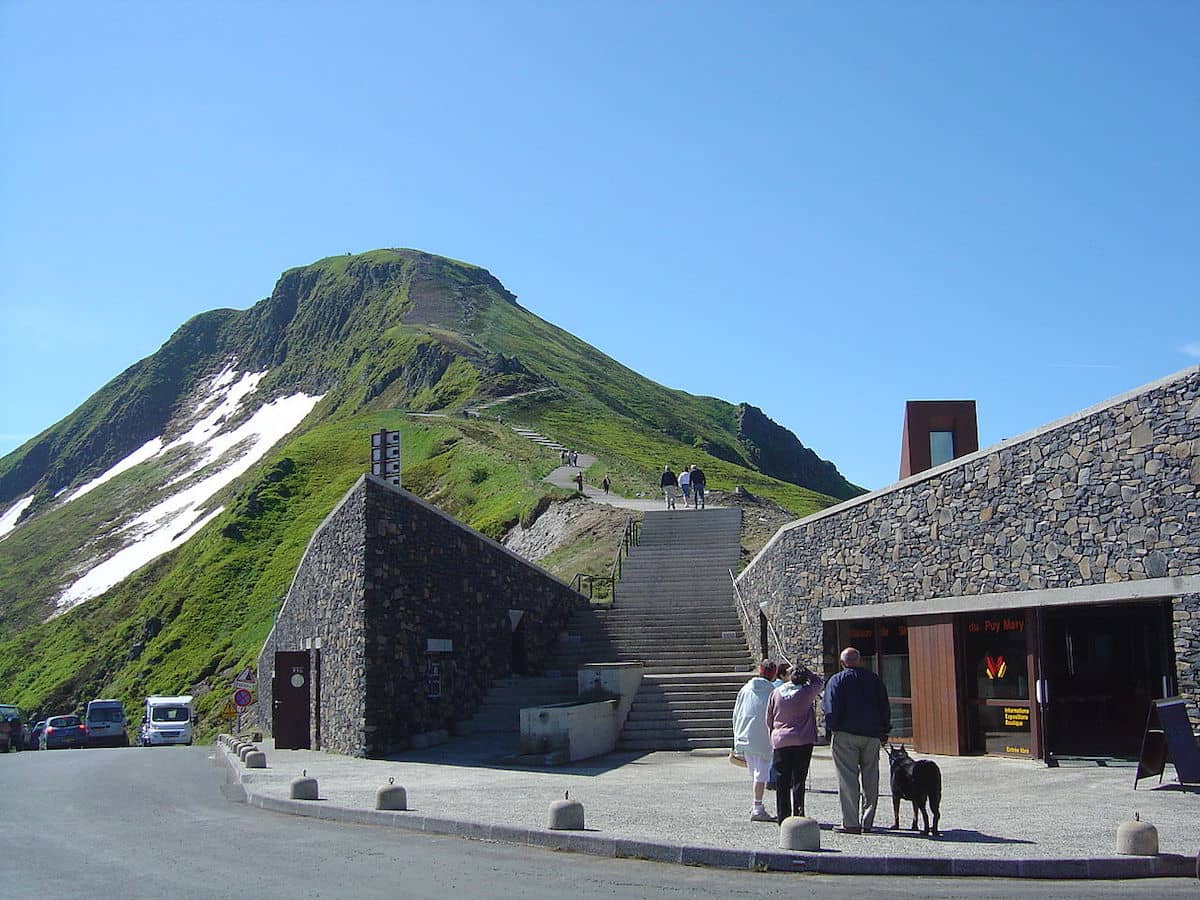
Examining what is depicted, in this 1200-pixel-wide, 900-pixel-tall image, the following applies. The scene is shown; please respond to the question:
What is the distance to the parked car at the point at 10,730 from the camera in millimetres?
33031

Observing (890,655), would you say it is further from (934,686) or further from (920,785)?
(920,785)

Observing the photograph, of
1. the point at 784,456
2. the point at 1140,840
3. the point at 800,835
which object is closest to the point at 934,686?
the point at 1140,840

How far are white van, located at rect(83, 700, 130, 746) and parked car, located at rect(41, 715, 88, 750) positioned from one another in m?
0.34

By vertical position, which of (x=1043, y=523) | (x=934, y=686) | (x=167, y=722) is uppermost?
(x=1043, y=523)

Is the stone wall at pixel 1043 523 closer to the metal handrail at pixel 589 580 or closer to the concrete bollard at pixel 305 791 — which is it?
the concrete bollard at pixel 305 791

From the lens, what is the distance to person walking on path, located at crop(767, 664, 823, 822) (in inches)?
422

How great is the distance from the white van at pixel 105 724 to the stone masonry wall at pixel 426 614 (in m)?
18.9

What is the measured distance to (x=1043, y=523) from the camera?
15.0m

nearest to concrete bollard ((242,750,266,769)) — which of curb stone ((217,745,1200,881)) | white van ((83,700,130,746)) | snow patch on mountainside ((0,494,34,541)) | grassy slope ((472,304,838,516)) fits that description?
curb stone ((217,745,1200,881))

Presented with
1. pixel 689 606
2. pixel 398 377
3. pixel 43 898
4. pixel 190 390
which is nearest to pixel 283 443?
pixel 398 377

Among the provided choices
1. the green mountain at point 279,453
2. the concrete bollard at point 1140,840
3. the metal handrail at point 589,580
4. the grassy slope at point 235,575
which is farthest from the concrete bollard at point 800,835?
the grassy slope at point 235,575

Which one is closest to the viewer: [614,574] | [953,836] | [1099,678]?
[953,836]

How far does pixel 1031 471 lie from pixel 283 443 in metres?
93.5

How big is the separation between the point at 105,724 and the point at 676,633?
2172 cm
